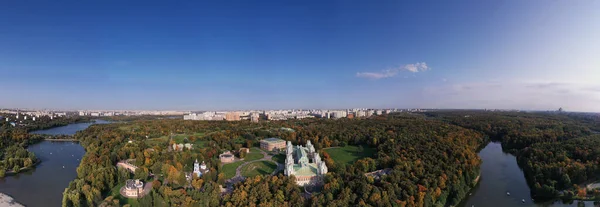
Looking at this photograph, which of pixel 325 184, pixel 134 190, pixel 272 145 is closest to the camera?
pixel 325 184

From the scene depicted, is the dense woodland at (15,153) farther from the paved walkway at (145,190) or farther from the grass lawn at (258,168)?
the grass lawn at (258,168)

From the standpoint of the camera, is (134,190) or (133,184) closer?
(134,190)

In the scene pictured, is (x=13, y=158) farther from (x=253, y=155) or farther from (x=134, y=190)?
(x=253, y=155)

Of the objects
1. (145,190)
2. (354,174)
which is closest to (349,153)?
(354,174)

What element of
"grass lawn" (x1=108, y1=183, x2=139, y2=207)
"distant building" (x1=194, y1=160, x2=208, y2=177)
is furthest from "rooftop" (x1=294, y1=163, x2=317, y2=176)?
"grass lawn" (x1=108, y1=183, x2=139, y2=207)

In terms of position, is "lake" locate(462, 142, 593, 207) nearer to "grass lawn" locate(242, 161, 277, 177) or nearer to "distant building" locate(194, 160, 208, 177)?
"grass lawn" locate(242, 161, 277, 177)

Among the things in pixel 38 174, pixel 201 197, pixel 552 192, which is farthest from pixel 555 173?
pixel 38 174
